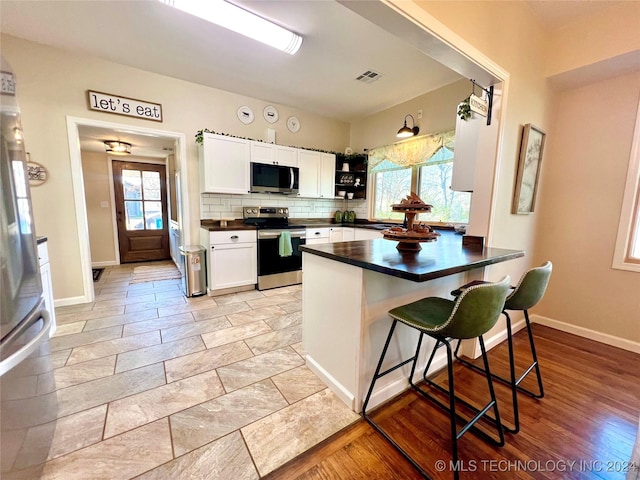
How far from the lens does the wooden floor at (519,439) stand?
3.94ft

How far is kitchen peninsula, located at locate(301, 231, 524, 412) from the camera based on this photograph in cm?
139

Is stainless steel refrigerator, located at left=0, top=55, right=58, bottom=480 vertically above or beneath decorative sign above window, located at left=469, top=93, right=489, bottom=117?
beneath

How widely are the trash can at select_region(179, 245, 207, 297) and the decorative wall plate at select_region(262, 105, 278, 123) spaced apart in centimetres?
223

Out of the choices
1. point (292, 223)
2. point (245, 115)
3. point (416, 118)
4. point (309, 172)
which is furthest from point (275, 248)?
point (416, 118)

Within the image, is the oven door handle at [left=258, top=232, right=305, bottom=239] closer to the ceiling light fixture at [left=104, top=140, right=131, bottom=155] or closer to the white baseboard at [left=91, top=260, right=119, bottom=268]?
the ceiling light fixture at [left=104, top=140, right=131, bottom=155]

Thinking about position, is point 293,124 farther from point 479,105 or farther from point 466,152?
point 479,105

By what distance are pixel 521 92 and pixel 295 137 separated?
3.08 metres

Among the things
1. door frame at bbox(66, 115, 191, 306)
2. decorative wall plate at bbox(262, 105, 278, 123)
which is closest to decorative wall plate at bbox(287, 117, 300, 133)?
decorative wall plate at bbox(262, 105, 278, 123)

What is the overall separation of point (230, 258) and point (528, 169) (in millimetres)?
3362

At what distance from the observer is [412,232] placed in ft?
5.25

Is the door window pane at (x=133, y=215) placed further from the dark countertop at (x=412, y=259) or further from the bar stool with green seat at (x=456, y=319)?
the bar stool with green seat at (x=456, y=319)

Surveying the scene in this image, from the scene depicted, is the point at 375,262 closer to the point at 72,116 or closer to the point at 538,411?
the point at 538,411

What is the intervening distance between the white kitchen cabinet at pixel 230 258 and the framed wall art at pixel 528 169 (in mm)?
2944

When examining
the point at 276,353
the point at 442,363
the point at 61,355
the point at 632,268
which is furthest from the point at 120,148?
the point at 632,268
